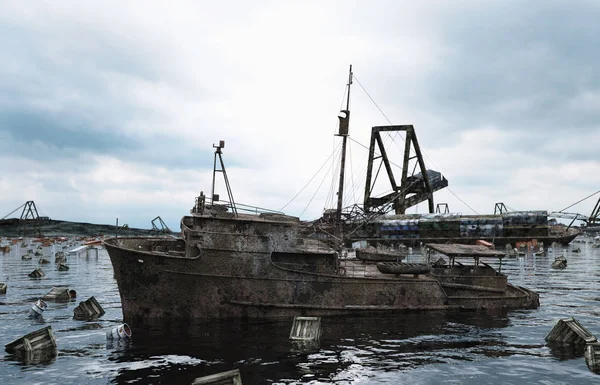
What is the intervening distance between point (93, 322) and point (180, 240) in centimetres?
493

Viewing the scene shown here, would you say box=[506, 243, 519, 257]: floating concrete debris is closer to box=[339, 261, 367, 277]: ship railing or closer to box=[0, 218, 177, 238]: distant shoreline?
box=[339, 261, 367, 277]: ship railing

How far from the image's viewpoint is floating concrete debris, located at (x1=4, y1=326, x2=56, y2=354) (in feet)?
41.8

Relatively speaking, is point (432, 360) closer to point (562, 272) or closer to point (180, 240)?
point (180, 240)

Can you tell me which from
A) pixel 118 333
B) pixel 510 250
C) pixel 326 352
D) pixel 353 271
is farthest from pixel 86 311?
pixel 510 250

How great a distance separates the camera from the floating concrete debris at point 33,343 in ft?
41.8

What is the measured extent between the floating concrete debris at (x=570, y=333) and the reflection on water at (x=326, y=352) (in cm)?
41

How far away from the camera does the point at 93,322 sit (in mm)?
17844

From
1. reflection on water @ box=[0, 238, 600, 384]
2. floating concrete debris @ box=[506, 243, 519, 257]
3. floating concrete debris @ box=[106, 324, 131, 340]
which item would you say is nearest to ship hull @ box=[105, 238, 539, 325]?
reflection on water @ box=[0, 238, 600, 384]

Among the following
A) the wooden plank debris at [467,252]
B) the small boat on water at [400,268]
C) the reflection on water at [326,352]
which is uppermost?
the wooden plank debris at [467,252]

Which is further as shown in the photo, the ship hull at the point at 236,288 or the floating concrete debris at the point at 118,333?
the ship hull at the point at 236,288

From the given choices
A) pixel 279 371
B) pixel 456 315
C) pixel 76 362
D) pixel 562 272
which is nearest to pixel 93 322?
Result: pixel 76 362

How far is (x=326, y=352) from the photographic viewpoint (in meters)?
13.2

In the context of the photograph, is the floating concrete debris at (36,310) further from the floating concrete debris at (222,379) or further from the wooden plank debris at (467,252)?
the wooden plank debris at (467,252)

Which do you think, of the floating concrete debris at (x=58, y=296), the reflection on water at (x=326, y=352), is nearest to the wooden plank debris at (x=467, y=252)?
the reflection on water at (x=326, y=352)
